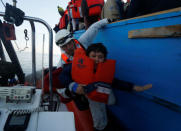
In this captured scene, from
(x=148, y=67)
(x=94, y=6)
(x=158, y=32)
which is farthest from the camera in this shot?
(x=94, y=6)

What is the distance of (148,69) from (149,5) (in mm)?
659

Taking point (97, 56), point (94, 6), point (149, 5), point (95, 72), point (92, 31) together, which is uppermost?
point (94, 6)

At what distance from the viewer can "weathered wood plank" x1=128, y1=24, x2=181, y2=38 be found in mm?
806

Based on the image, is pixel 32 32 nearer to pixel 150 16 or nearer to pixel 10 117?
pixel 10 117

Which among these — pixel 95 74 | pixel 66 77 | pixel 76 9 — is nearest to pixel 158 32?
pixel 95 74

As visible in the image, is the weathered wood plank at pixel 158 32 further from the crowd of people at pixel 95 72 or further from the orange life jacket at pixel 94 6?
the orange life jacket at pixel 94 6

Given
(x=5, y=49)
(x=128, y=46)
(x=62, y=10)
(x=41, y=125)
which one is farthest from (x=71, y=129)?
(x=62, y=10)

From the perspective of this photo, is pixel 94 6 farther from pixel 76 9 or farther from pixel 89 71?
pixel 89 71

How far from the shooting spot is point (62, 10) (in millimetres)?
3756

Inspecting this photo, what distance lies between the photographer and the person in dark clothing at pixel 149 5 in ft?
3.40

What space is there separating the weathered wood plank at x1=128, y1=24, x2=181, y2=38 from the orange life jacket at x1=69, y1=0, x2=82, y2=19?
1626 mm

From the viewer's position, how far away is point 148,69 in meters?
1.04

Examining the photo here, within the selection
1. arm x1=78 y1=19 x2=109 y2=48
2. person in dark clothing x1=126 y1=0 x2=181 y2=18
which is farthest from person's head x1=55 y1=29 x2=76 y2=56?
person in dark clothing x1=126 y1=0 x2=181 y2=18

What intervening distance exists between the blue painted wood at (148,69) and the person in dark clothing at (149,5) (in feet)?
0.82
